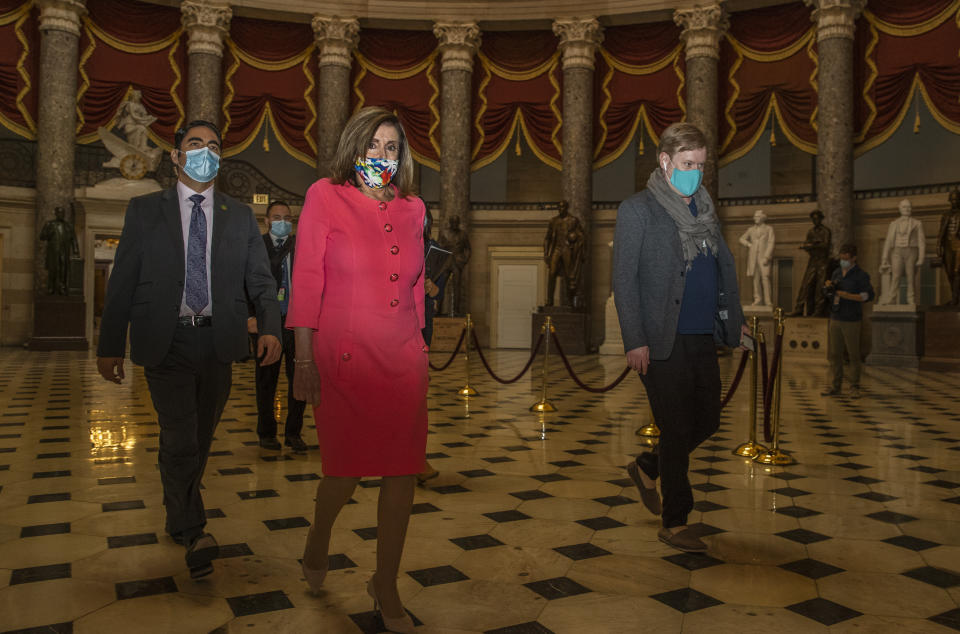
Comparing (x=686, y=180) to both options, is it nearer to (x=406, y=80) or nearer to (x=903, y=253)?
(x=903, y=253)

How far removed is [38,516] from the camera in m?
3.74

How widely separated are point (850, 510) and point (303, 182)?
68.7 feet

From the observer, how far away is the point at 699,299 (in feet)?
10.9

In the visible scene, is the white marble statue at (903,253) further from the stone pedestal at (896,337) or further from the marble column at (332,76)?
the marble column at (332,76)

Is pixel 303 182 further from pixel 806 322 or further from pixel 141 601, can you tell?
pixel 141 601

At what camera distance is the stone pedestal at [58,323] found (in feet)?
51.5

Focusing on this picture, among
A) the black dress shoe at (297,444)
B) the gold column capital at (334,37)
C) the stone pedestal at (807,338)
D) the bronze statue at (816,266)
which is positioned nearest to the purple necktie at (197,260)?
the black dress shoe at (297,444)

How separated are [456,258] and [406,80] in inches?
226

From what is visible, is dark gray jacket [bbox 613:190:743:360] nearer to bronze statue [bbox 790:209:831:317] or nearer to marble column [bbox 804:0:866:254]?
bronze statue [bbox 790:209:831:317]

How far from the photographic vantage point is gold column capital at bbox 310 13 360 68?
1927 centimetres

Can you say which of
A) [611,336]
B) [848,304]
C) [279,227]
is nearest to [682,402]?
[279,227]

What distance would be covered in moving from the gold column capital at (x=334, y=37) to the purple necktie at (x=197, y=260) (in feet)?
56.8

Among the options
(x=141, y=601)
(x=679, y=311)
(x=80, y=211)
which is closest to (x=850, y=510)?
(x=679, y=311)

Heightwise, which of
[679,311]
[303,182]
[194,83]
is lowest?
[679,311]
